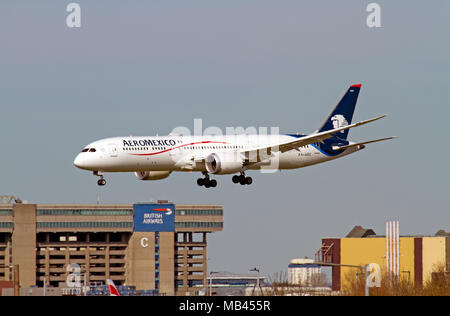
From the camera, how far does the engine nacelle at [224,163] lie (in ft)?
403

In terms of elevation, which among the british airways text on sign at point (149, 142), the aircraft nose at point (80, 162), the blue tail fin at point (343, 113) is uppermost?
the blue tail fin at point (343, 113)

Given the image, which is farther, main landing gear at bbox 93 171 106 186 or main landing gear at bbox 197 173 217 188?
main landing gear at bbox 197 173 217 188

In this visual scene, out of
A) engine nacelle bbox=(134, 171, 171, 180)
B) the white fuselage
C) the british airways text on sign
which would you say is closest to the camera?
the white fuselage

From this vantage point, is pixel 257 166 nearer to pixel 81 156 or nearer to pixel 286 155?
pixel 286 155

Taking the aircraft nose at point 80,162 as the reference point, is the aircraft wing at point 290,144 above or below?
above

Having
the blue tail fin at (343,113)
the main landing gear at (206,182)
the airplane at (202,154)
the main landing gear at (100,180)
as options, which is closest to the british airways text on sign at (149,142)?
the airplane at (202,154)

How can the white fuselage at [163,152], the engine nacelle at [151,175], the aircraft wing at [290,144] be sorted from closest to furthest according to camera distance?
the white fuselage at [163,152]
the aircraft wing at [290,144]
the engine nacelle at [151,175]

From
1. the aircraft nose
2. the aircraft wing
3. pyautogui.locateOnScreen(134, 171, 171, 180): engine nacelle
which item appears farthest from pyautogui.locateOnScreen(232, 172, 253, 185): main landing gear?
the aircraft nose

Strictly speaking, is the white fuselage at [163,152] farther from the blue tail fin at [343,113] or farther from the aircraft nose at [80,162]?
the blue tail fin at [343,113]

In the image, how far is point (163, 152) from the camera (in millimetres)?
124625

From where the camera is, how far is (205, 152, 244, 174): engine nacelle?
12275 centimetres

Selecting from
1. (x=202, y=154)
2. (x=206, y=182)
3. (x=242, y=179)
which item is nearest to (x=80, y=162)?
(x=202, y=154)

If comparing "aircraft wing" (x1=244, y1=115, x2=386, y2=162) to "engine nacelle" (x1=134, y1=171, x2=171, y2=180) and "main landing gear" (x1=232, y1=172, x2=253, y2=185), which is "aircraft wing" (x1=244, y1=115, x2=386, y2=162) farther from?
"engine nacelle" (x1=134, y1=171, x2=171, y2=180)

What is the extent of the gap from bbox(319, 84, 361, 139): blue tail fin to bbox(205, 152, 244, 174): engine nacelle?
23.5 m
